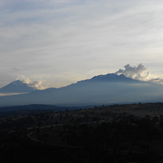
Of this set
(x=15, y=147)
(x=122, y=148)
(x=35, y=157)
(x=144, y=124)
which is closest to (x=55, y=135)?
(x=15, y=147)

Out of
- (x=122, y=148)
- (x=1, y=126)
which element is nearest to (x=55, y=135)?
(x=122, y=148)

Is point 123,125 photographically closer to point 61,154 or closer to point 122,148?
point 122,148

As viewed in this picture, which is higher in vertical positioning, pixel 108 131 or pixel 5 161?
pixel 108 131

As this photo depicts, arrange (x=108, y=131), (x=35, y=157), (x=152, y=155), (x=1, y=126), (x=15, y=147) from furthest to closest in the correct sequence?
(x=1, y=126) < (x=108, y=131) < (x=15, y=147) < (x=35, y=157) < (x=152, y=155)

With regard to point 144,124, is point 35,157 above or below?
below

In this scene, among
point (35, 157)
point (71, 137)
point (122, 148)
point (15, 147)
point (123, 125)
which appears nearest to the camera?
point (35, 157)

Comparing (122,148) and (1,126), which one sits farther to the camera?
(1,126)

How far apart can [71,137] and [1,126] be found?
67678mm

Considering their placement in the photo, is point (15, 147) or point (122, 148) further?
point (15, 147)

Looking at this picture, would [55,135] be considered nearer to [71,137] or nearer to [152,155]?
[71,137]

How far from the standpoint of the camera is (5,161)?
44844 mm

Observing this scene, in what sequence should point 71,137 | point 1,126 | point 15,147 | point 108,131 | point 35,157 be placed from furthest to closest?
point 1,126
point 108,131
point 71,137
point 15,147
point 35,157

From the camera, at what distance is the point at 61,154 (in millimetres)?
42562

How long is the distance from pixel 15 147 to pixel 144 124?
3468cm
